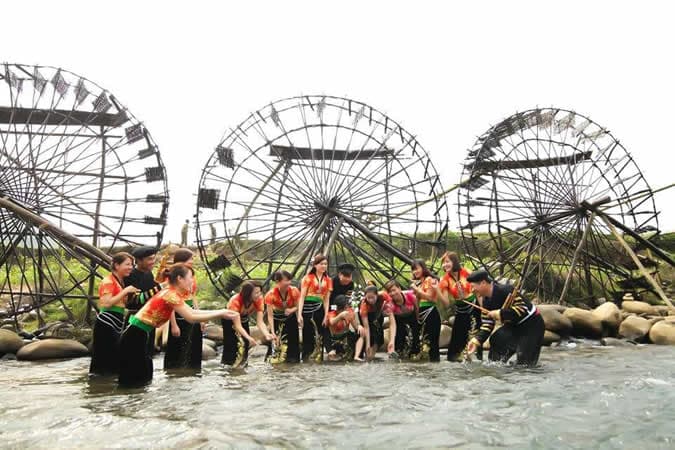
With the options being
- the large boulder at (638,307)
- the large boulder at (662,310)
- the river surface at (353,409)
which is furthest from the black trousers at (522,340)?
the large boulder at (662,310)

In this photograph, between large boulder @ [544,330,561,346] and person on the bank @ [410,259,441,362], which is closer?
person on the bank @ [410,259,441,362]

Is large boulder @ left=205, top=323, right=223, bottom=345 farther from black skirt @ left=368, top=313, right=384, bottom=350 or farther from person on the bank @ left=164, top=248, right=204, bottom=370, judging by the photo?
person on the bank @ left=164, top=248, right=204, bottom=370

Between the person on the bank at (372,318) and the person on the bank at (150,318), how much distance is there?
3.63m

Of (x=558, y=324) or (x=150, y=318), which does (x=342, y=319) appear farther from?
(x=558, y=324)

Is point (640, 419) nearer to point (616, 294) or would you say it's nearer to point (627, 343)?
point (627, 343)

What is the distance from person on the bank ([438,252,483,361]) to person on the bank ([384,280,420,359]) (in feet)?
1.99

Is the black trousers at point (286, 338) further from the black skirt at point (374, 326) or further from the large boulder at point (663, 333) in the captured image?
the large boulder at point (663, 333)

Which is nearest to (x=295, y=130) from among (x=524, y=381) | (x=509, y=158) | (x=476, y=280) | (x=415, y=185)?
(x=415, y=185)

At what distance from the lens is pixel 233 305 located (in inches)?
336

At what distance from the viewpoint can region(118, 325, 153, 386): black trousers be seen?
5848 mm

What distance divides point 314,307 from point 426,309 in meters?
1.78

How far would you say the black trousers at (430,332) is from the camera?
30.1 ft

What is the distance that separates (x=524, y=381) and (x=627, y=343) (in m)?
7.28

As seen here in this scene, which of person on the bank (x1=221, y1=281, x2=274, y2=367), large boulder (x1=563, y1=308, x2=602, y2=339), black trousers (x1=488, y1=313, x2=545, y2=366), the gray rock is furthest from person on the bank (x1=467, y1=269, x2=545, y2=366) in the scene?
the gray rock
